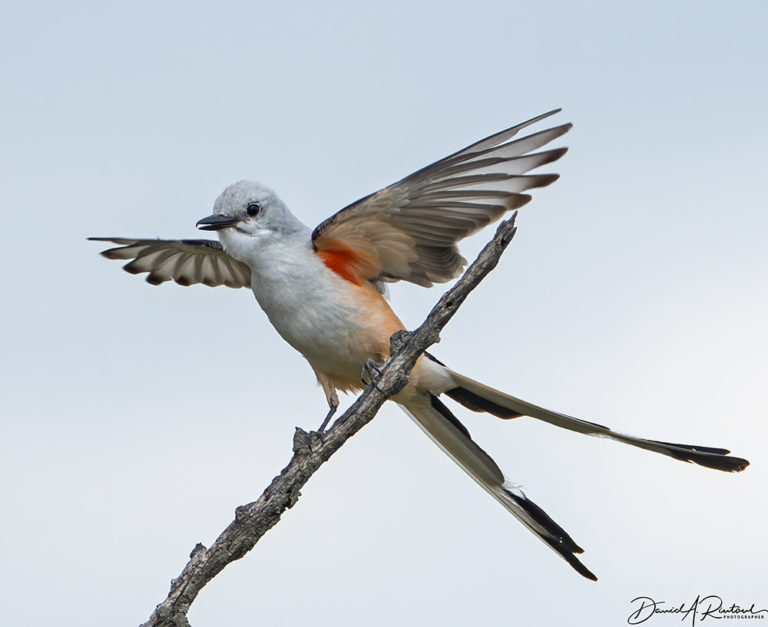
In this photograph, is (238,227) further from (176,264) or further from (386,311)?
(176,264)

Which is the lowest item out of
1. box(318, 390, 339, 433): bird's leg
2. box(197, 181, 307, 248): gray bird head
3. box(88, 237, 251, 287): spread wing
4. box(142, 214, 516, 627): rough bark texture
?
box(142, 214, 516, 627): rough bark texture

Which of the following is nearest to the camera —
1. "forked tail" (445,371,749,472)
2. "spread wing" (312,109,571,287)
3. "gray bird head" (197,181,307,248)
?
"forked tail" (445,371,749,472)

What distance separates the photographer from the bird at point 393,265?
16.5 ft

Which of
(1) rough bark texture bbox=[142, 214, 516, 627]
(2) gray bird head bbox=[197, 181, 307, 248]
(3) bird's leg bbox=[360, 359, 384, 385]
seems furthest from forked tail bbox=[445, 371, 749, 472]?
(2) gray bird head bbox=[197, 181, 307, 248]

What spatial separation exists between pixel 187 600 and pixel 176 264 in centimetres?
344

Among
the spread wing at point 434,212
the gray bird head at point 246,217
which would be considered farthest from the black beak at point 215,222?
the spread wing at point 434,212

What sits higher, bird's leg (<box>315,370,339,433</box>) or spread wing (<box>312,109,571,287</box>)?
spread wing (<box>312,109,571,287</box>)

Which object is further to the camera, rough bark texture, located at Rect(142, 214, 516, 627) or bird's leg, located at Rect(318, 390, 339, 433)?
bird's leg, located at Rect(318, 390, 339, 433)

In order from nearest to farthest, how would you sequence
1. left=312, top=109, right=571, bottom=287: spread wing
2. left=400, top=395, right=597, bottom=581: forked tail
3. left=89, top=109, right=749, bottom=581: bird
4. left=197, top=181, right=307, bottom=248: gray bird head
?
1. left=312, top=109, right=571, bottom=287: spread wing
2. left=89, top=109, right=749, bottom=581: bird
3. left=400, top=395, right=597, bottom=581: forked tail
4. left=197, top=181, right=307, bottom=248: gray bird head

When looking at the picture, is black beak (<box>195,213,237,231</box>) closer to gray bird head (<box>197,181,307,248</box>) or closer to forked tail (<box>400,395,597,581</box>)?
gray bird head (<box>197,181,307,248</box>)

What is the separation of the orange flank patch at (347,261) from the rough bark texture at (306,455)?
1189 mm

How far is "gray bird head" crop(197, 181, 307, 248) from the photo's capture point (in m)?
5.38

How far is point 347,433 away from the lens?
14.2 feet

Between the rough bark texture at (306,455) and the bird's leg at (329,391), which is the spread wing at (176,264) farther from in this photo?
the rough bark texture at (306,455)
